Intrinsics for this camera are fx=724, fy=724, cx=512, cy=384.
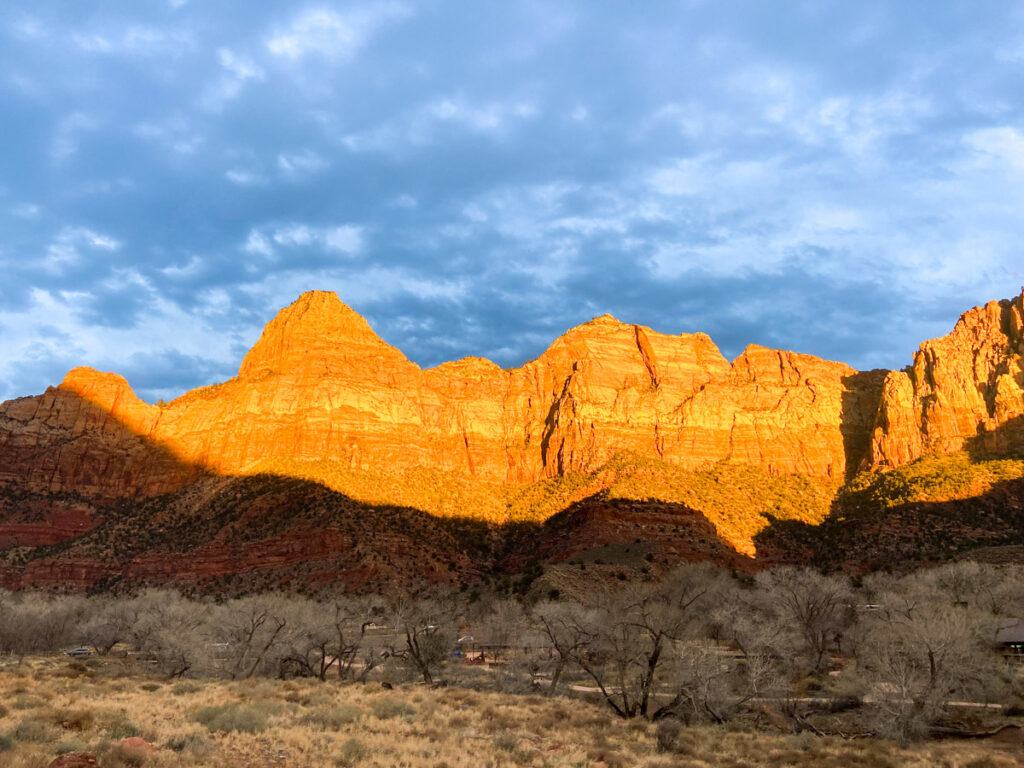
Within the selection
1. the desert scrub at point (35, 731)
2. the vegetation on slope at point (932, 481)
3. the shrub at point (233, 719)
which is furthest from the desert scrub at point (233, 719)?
→ the vegetation on slope at point (932, 481)

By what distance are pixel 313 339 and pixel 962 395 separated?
102362mm

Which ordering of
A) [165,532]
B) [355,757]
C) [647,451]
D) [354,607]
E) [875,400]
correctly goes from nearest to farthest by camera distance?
[355,757] → [354,607] → [165,532] → [647,451] → [875,400]

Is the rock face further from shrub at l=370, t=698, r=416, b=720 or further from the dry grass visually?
shrub at l=370, t=698, r=416, b=720

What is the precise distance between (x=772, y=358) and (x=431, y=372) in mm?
63949

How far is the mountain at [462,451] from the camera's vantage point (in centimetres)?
8338

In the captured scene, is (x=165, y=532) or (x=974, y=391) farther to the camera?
(x=974, y=391)

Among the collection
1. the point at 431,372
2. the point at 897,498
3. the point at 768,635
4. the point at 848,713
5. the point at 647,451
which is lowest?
the point at 848,713

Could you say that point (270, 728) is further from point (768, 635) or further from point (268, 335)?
point (268, 335)

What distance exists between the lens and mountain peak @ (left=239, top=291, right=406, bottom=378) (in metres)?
127

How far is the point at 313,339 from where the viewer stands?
12938 centimetres

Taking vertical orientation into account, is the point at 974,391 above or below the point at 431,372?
below

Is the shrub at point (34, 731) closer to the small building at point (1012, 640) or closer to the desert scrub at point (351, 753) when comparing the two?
the desert scrub at point (351, 753)

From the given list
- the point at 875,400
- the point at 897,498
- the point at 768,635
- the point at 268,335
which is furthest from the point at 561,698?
the point at 268,335

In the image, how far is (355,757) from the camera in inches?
682
